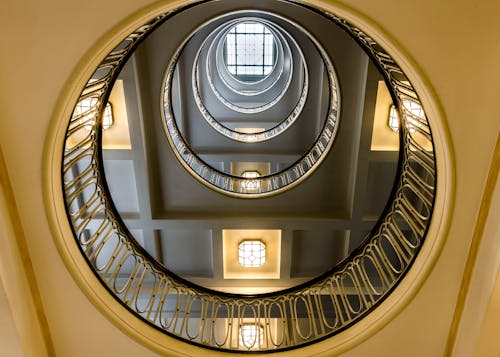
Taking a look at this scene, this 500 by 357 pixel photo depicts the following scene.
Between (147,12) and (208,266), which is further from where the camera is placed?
(208,266)

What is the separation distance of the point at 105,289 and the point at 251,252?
4.46 m

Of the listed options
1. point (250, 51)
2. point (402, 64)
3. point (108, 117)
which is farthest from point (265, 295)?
point (250, 51)

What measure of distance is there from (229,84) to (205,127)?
11.6 ft

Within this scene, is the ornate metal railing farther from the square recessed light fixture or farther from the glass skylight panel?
the glass skylight panel

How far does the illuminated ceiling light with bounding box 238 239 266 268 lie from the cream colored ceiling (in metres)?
4.61

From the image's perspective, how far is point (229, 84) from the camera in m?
12.2

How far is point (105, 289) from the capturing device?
11.0ft

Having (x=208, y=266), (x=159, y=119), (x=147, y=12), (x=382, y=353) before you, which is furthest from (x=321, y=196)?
(x=147, y=12)

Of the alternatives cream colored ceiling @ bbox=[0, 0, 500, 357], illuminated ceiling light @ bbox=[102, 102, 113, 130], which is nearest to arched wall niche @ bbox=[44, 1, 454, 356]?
cream colored ceiling @ bbox=[0, 0, 500, 357]

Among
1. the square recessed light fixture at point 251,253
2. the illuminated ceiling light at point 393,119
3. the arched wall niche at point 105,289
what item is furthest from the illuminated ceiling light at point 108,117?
the illuminated ceiling light at point 393,119

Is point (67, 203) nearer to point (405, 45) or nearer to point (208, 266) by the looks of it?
point (405, 45)

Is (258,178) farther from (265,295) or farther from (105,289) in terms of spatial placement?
(105,289)

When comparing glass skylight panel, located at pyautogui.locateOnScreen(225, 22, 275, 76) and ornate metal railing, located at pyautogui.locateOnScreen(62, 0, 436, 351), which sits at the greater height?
glass skylight panel, located at pyautogui.locateOnScreen(225, 22, 275, 76)

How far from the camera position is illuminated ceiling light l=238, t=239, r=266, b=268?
7574 millimetres
